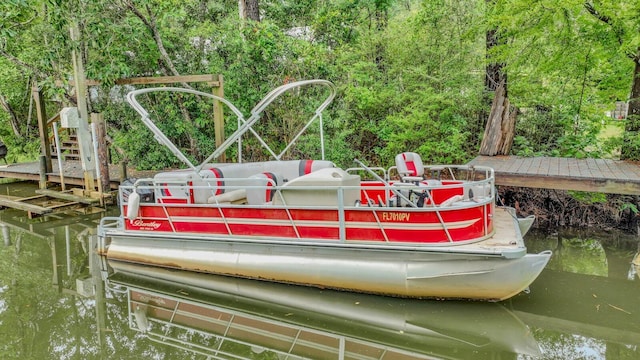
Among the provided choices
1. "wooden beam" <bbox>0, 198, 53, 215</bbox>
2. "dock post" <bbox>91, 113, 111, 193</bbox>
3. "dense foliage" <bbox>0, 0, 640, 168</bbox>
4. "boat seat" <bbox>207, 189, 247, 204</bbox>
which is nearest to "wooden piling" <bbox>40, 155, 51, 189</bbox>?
"wooden beam" <bbox>0, 198, 53, 215</bbox>

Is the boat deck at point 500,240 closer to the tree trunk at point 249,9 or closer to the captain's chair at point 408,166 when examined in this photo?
the captain's chair at point 408,166

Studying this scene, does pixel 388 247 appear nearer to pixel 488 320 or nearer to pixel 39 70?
pixel 488 320

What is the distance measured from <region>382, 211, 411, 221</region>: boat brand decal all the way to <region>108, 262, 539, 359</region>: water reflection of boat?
0.97 m

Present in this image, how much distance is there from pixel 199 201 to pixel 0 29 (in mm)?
4071

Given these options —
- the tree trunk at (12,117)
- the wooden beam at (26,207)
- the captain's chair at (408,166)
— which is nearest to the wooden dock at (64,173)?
the wooden beam at (26,207)

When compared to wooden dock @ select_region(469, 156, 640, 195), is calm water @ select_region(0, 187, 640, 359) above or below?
below

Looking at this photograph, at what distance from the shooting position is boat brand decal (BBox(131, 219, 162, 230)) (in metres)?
6.28

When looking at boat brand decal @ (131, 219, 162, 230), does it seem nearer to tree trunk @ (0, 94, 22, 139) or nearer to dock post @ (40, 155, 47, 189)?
dock post @ (40, 155, 47, 189)

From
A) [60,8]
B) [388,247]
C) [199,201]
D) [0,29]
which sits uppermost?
[60,8]

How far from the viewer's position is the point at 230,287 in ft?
18.8

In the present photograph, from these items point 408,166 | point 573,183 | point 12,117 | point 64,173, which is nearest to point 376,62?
point 408,166

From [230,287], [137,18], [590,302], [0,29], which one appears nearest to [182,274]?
[230,287]

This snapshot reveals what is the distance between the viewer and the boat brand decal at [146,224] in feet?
20.6

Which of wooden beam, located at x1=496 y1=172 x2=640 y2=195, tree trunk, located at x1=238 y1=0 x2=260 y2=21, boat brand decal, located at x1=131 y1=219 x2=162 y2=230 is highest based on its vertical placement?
tree trunk, located at x1=238 y1=0 x2=260 y2=21
